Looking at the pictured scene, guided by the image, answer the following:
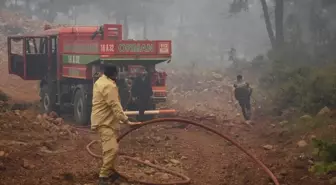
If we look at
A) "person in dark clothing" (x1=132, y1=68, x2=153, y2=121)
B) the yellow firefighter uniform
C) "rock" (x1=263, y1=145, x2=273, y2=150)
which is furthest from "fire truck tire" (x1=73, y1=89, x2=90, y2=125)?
the yellow firefighter uniform

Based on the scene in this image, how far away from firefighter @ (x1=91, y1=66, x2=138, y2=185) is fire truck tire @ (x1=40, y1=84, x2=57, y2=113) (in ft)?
29.1

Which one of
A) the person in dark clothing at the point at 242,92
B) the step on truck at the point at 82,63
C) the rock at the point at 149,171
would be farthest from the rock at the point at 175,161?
the person in dark clothing at the point at 242,92

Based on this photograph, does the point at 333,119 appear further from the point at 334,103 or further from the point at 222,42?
the point at 222,42

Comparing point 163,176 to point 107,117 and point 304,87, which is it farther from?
point 304,87

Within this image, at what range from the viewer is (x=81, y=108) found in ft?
45.5

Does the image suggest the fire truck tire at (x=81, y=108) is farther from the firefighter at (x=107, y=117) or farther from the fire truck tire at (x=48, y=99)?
the firefighter at (x=107, y=117)

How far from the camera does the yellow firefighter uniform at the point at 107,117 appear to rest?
6.76m

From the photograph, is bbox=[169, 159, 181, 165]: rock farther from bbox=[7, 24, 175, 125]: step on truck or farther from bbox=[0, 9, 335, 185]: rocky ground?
bbox=[7, 24, 175, 125]: step on truck

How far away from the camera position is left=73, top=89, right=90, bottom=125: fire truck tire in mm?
13625

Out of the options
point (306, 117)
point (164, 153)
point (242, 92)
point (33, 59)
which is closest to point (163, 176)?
point (164, 153)

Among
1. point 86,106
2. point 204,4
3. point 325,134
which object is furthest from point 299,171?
point 204,4

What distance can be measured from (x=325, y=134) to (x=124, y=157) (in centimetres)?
396

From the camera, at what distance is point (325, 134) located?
31.4ft

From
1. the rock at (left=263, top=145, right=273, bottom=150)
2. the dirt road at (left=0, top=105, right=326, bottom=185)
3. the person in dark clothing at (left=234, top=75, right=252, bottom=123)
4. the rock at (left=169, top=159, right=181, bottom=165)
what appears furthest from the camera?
the person in dark clothing at (left=234, top=75, right=252, bottom=123)
